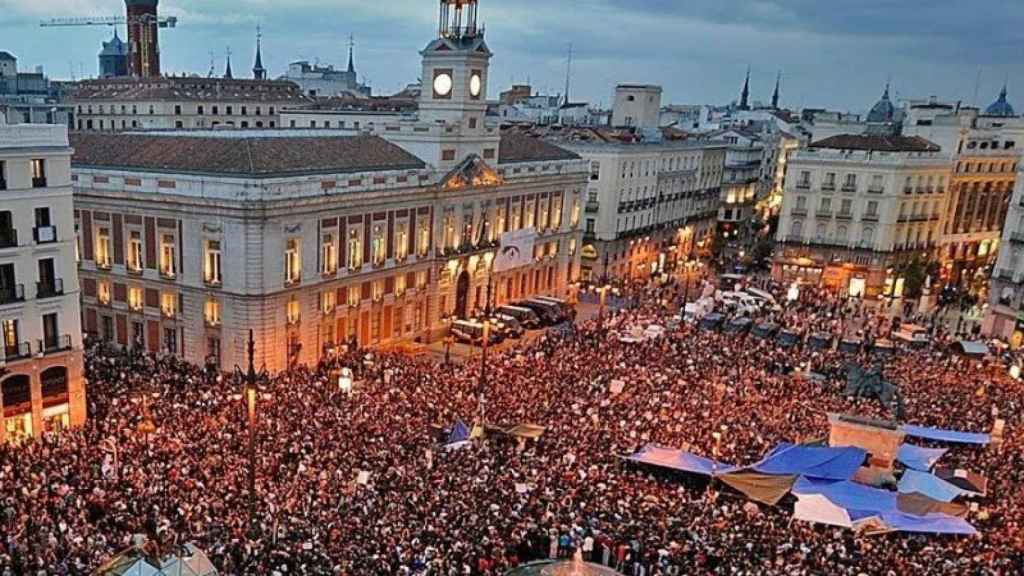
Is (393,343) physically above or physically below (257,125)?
below

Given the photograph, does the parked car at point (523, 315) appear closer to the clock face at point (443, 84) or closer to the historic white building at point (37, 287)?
the clock face at point (443, 84)

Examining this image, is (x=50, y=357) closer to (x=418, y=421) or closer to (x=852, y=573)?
(x=418, y=421)

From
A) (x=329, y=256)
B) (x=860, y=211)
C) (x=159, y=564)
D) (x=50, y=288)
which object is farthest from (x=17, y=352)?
(x=860, y=211)

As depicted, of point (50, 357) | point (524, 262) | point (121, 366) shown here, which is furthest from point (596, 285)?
point (50, 357)

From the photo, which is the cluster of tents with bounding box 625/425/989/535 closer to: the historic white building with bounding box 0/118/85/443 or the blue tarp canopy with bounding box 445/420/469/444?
the blue tarp canopy with bounding box 445/420/469/444

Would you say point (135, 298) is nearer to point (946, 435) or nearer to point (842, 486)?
point (842, 486)

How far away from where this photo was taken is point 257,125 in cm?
9706

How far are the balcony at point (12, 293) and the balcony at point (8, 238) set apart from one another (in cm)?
140

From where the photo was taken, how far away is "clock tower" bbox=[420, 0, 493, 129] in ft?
171

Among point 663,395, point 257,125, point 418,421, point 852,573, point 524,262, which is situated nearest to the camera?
point 852,573

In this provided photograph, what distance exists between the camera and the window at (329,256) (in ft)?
143

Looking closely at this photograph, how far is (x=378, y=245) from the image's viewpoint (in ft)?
155

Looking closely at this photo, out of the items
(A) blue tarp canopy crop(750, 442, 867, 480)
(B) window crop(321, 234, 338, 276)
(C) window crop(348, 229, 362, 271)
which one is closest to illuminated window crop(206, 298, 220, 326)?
(B) window crop(321, 234, 338, 276)

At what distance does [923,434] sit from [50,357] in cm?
3115
